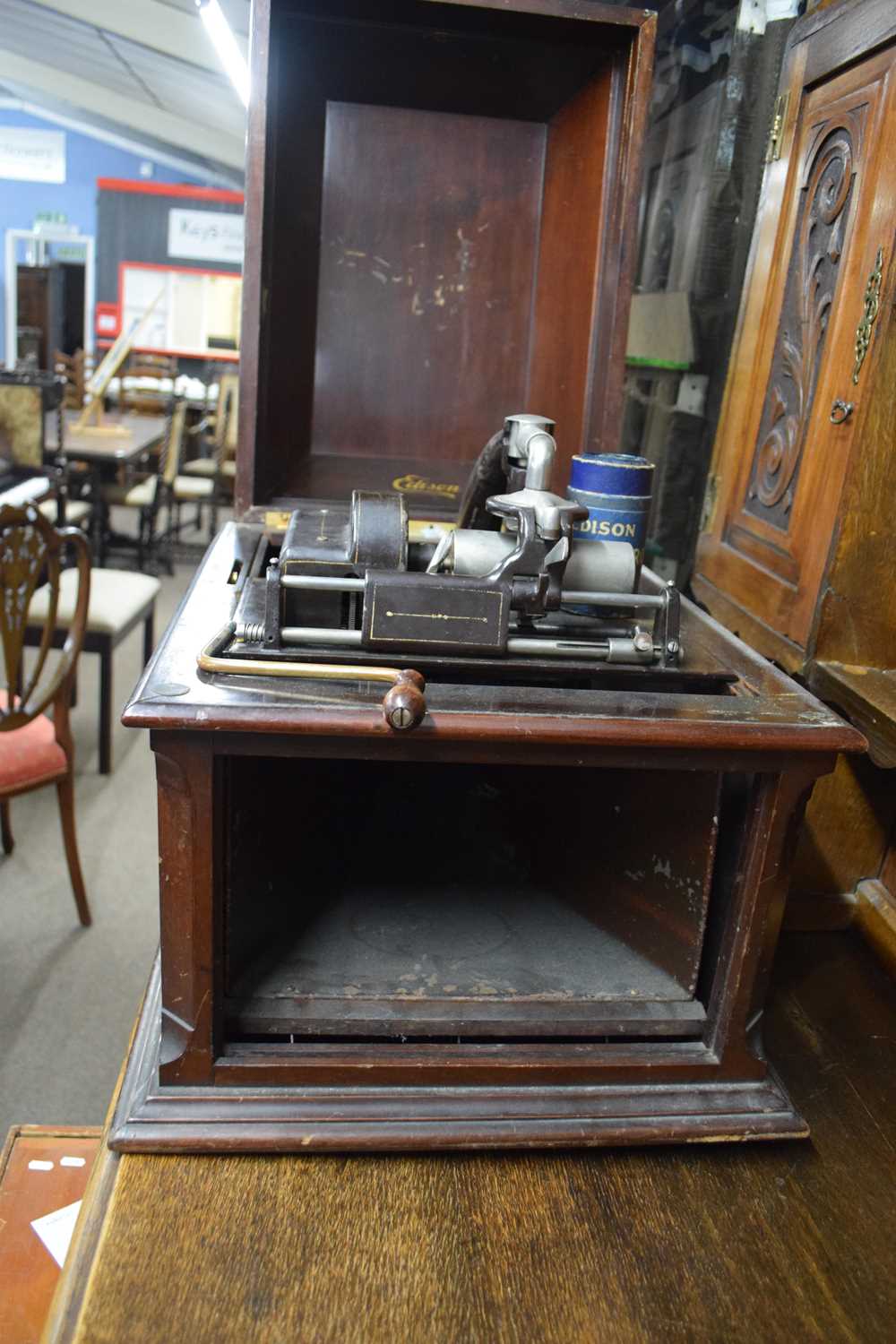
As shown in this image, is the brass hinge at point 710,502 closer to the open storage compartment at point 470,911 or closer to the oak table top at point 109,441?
the open storage compartment at point 470,911

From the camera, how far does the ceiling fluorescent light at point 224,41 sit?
3269 millimetres

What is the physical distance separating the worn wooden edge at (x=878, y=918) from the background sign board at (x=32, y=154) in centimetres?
1260

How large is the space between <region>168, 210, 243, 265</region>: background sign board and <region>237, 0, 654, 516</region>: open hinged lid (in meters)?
10.1

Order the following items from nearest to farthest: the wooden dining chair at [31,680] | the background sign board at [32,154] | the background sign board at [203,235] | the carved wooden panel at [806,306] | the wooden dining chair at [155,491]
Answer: the carved wooden panel at [806,306], the wooden dining chair at [31,680], the wooden dining chair at [155,491], the background sign board at [203,235], the background sign board at [32,154]

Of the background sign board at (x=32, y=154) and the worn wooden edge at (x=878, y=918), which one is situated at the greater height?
the background sign board at (x=32, y=154)

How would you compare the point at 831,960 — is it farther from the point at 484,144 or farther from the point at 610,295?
the point at 484,144

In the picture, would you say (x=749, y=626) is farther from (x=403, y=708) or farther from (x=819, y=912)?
(x=403, y=708)

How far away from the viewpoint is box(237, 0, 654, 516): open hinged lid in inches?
55.3

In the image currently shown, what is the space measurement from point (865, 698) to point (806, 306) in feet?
1.72

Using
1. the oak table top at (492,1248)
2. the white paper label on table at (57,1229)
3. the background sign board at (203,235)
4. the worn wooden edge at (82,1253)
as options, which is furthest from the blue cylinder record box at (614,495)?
the background sign board at (203,235)

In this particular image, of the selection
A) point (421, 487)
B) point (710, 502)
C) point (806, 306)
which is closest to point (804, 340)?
point (806, 306)

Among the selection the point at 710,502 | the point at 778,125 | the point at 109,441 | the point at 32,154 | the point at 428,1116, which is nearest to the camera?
the point at 428,1116

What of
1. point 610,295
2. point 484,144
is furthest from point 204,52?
point 610,295

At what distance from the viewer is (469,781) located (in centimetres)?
150
